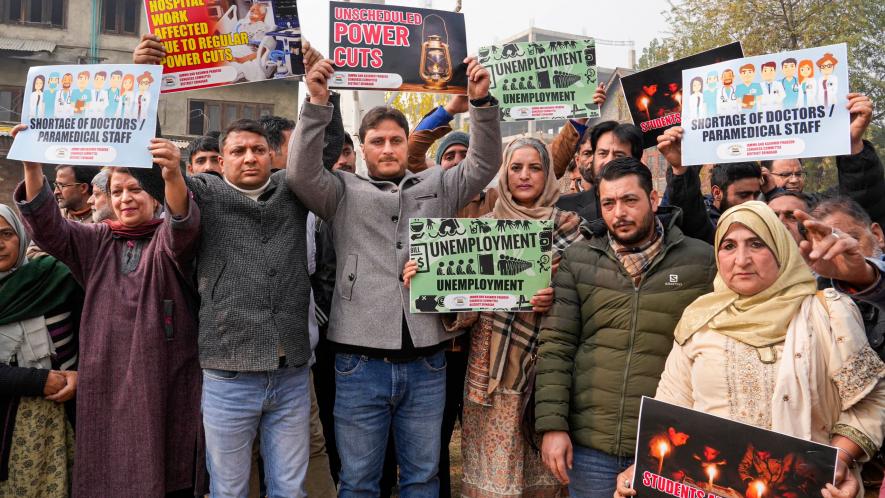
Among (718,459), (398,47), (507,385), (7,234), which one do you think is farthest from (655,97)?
(7,234)

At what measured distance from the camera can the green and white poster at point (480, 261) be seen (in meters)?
Answer: 3.67

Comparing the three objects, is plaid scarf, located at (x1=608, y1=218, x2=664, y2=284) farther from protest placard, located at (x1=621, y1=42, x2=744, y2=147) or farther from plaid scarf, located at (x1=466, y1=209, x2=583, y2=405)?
protest placard, located at (x1=621, y1=42, x2=744, y2=147)

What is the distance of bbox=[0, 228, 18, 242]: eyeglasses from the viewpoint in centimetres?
379

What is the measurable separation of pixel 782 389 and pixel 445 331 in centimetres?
178

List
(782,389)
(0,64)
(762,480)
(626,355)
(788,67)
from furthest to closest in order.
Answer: (0,64)
(788,67)
(626,355)
(782,389)
(762,480)

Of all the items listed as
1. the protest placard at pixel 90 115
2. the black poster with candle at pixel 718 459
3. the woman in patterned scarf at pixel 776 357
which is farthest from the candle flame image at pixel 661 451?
the protest placard at pixel 90 115

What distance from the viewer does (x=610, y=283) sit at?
333 cm

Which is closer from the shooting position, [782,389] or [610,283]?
[782,389]

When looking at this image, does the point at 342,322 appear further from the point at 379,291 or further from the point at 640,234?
the point at 640,234

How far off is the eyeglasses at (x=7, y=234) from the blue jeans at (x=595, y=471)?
3.40 m

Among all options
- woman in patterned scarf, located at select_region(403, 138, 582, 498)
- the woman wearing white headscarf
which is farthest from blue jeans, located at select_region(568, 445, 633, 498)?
the woman wearing white headscarf

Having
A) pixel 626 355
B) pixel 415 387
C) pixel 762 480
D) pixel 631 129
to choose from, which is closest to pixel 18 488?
pixel 415 387

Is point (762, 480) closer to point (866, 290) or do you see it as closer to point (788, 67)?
point (866, 290)

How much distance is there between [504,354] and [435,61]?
188cm
